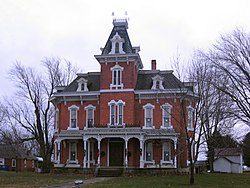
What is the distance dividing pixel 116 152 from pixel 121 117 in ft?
10.4

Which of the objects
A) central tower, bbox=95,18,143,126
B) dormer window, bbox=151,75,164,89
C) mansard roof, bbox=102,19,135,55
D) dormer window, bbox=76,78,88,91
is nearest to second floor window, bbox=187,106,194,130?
dormer window, bbox=151,75,164,89

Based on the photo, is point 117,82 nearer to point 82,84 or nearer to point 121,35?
point 82,84

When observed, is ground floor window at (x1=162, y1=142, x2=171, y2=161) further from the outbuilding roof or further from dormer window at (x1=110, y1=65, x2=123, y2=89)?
the outbuilding roof

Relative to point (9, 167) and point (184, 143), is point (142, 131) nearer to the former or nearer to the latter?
point (184, 143)

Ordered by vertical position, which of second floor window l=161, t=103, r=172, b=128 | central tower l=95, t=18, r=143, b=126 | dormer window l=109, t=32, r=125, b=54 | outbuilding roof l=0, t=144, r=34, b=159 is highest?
dormer window l=109, t=32, r=125, b=54

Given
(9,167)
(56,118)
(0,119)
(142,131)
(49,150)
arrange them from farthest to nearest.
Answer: (9,167) < (0,119) < (49,150) < (56,118) < (142,131)

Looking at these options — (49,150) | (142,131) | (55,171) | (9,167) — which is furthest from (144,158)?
(9,167)

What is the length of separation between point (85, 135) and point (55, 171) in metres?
4.72

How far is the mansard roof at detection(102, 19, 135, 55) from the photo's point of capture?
1511 inches

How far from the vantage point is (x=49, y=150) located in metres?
44.5

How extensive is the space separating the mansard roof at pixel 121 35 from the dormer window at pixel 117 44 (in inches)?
21.0

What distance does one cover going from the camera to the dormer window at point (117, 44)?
37906 millimetres

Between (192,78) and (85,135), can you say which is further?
(85,135)

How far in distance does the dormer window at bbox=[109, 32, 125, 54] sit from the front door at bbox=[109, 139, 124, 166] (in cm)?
803
